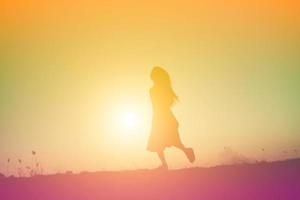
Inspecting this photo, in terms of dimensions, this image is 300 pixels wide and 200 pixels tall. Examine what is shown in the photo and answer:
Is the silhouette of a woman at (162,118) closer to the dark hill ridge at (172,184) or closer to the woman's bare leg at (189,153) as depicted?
the woman's bare leg at (189,153)

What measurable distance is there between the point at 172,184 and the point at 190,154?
0.83 ft

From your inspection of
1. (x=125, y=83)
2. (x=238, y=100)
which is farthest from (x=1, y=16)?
(x=238, y=100)

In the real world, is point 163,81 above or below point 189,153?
above

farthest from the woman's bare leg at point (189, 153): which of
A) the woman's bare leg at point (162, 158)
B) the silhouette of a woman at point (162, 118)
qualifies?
the woman's bare leg at point (162, 158)

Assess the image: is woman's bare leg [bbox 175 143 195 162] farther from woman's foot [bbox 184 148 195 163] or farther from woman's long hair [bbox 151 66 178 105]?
woman's long hair [bbox 151 66 178 105]

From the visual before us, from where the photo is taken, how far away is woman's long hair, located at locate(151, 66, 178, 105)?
3.30 meters

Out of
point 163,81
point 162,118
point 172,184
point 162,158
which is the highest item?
point 163,81

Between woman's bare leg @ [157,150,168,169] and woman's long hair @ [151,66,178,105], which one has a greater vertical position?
woman's long hair @ [151,66,178,105]

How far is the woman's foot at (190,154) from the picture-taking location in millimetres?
3238

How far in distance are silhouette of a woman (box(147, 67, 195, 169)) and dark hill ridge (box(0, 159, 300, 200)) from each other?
0.16 m

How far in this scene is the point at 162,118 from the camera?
335cm

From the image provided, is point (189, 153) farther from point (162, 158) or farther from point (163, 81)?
point (163, 81)

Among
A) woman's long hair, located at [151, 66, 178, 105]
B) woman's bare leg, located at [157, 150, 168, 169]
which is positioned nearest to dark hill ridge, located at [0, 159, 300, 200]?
woman's bare leg, located at [157, 150, 168, 169]

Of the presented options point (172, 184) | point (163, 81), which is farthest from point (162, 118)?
point (172, 184)
